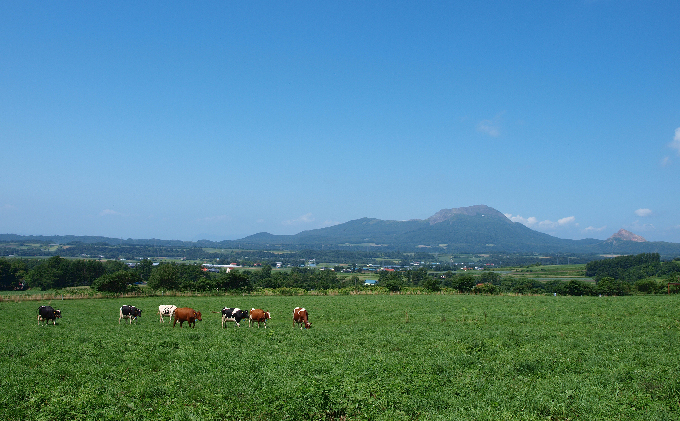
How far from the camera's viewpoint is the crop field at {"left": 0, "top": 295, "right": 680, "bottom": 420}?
376 inches

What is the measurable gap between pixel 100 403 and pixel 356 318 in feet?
65.6

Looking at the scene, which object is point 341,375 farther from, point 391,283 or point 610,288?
point 610,288

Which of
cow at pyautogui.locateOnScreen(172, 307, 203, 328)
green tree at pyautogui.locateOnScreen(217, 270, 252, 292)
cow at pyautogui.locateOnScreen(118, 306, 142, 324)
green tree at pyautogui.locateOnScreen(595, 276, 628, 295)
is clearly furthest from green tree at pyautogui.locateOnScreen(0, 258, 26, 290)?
green tree at pyautogui.locateOnScreen(595, 276, 628, 295)

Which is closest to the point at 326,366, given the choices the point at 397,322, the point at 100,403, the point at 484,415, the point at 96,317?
the point at 484,415

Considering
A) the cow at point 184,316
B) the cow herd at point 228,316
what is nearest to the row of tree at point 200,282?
the cow herd at point 228,316

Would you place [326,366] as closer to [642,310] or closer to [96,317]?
[96,317]

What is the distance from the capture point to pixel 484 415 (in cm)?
918

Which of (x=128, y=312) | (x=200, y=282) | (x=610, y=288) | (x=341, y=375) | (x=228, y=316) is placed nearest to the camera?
(x=341, y=375)

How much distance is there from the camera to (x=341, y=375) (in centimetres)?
1167

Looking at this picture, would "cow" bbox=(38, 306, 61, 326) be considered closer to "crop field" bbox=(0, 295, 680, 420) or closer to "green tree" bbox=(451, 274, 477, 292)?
"crop field" bbox=(0, 295, 680, 420)

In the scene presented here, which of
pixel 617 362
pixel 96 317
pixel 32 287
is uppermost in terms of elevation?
pixel 617 362

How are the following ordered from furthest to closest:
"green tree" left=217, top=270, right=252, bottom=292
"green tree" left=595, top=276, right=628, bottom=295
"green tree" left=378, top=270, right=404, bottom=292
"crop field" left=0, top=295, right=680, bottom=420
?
"green tree" left=217, top=270, right=252, bottom=292
"green tree" left=595, top=276, right=628, bottom=295
"green tree" left=378, top=270, right=404, bottom=292
"crop field" left=0, top=295, right=680, bottom=420

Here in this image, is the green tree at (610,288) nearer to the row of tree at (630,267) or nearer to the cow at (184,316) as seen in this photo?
the cow at (184,316)

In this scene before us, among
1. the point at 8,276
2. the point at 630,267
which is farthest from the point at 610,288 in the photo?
the point at 8,276
